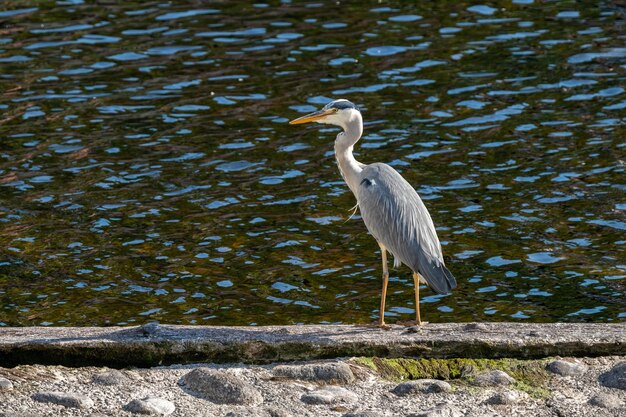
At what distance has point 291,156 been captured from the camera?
12023mm

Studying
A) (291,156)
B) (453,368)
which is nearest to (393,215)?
(453,368)

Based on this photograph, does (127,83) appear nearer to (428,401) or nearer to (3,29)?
(3,29)

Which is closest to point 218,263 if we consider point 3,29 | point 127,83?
point 127,83

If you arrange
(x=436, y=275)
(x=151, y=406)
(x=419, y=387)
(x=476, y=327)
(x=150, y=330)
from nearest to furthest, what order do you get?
(x=151, y=406) < (x=419, y=387) < (x=150, y=330) < (x=476, y=327) < (x=436, y=275)

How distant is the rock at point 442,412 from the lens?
5719 mm

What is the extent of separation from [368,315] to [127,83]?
21.4ft

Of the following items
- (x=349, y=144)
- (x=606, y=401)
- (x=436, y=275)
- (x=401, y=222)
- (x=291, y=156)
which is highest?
(x=349, y=144)

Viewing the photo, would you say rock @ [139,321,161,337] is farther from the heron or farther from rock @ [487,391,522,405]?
rock @ [487,391,522,405]

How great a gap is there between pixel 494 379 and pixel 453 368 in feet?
0.90

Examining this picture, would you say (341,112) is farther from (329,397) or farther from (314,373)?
(329,397)

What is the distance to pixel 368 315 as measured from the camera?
8711 millimetres

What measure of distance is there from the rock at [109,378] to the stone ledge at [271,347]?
0.77 feet

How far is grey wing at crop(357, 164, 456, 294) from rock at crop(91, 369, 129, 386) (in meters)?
2.07

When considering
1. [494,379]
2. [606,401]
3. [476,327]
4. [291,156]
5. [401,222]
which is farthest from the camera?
[291,156]
